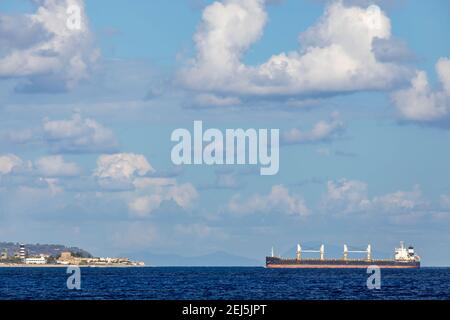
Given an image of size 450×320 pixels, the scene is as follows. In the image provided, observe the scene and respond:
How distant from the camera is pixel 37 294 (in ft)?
609
